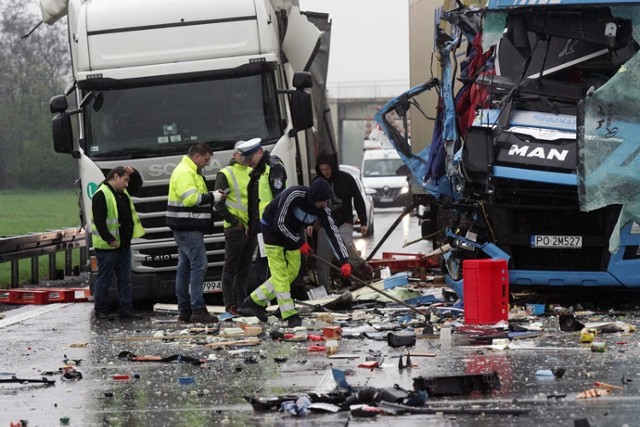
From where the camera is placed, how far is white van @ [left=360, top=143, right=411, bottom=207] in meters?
49.7

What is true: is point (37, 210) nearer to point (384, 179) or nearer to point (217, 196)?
point (384, 179)

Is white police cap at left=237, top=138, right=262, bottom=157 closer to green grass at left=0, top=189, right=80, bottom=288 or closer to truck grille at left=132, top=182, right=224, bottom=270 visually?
truck grille at left=132, top=182, right=224, bottom=270

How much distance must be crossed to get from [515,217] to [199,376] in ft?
14.8

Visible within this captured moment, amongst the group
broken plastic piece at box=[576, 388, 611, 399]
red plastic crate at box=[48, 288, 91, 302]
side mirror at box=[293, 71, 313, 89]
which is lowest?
red plastic crate at box=[48, 288, 91, 302]

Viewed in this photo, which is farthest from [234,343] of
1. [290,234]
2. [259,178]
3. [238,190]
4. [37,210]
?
[37,210]

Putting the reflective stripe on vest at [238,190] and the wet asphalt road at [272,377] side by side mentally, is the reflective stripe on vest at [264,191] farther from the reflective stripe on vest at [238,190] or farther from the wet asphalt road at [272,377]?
the wet asphalt road at [272,377]

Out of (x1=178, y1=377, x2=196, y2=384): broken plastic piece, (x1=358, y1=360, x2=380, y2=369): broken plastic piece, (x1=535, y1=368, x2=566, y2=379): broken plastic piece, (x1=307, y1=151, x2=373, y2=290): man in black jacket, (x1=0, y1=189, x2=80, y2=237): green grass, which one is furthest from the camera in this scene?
(x1=0, y1=189, x2=80, y2=237): green grass

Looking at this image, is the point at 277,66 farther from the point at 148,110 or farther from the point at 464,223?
the point at 464,223

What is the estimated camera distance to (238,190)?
48.5 feet

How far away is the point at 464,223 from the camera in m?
14.2

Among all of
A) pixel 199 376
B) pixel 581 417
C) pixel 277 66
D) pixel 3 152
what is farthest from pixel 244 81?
pixel 3 152

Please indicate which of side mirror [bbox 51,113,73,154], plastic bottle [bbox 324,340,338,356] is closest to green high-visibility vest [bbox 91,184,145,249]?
side mirror [bbox 51,113,73,154]

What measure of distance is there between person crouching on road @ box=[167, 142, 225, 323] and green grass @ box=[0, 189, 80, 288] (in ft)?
27.8

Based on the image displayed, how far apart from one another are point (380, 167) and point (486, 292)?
38838 mm
